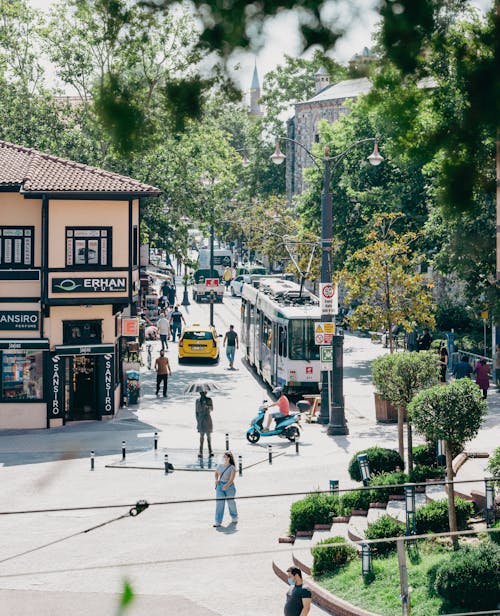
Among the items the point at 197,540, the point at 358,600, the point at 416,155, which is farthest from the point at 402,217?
the point at 416,155

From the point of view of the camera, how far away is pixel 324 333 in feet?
99.3

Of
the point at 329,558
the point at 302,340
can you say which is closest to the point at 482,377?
the point at 302,340

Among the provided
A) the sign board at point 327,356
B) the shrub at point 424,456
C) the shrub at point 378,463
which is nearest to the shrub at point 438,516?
the shrub at point 378,463

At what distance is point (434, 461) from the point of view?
22297 mm

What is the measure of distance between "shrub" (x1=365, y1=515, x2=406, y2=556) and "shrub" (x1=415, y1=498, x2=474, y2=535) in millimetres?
282

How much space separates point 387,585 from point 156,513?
7.29 metres

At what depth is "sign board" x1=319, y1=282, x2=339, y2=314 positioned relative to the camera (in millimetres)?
29891

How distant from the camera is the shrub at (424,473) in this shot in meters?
20.2

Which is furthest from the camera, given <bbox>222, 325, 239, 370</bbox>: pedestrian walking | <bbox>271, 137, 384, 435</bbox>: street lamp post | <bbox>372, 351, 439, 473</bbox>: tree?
<bbox>222, 325, 239, 370</bbox>: pedestrian walking

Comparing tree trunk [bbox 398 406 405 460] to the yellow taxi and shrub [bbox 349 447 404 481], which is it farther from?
the yellow taxi

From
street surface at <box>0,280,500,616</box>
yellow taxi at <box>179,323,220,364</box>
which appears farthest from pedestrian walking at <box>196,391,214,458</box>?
yellow taxi at <box>179,323,220,364</box>

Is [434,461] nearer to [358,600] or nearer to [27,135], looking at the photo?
[358,600]

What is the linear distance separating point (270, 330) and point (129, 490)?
13803 millimetres

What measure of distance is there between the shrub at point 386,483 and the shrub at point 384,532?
7.18 feet
